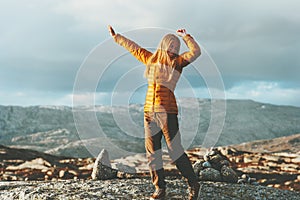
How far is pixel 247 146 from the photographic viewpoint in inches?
3684

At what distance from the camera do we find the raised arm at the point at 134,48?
11.8 meters

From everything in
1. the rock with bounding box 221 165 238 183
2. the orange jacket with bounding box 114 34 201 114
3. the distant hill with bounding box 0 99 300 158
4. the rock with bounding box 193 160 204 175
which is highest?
the distant hill with bounding box 0 99 300 158

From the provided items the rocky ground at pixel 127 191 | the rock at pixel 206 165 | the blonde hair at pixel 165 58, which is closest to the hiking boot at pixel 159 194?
the rocky ground at pixel 127 191

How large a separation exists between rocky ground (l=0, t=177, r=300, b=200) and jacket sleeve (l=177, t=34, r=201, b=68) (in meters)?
4.66

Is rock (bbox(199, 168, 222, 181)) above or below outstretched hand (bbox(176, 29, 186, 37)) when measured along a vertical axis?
below

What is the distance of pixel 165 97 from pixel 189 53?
4.56 ft

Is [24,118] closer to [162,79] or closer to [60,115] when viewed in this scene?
[60,115]

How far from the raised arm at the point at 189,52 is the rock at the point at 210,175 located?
7875mm

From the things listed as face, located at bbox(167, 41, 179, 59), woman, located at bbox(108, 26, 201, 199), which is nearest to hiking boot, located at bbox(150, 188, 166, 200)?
woman, located at bbox(108, 26, 201, 199)

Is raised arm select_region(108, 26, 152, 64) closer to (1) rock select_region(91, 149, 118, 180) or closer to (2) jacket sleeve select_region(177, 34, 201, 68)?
(2) jacket sleeve select_region(177, 34, 201, 68)

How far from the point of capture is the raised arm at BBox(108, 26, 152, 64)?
38.6 feet

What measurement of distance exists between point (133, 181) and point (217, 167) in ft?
14.7

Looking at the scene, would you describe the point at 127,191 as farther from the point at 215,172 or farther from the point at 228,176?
the point at 228,176

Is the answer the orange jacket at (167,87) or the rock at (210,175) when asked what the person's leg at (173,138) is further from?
the rock at (210,175)
